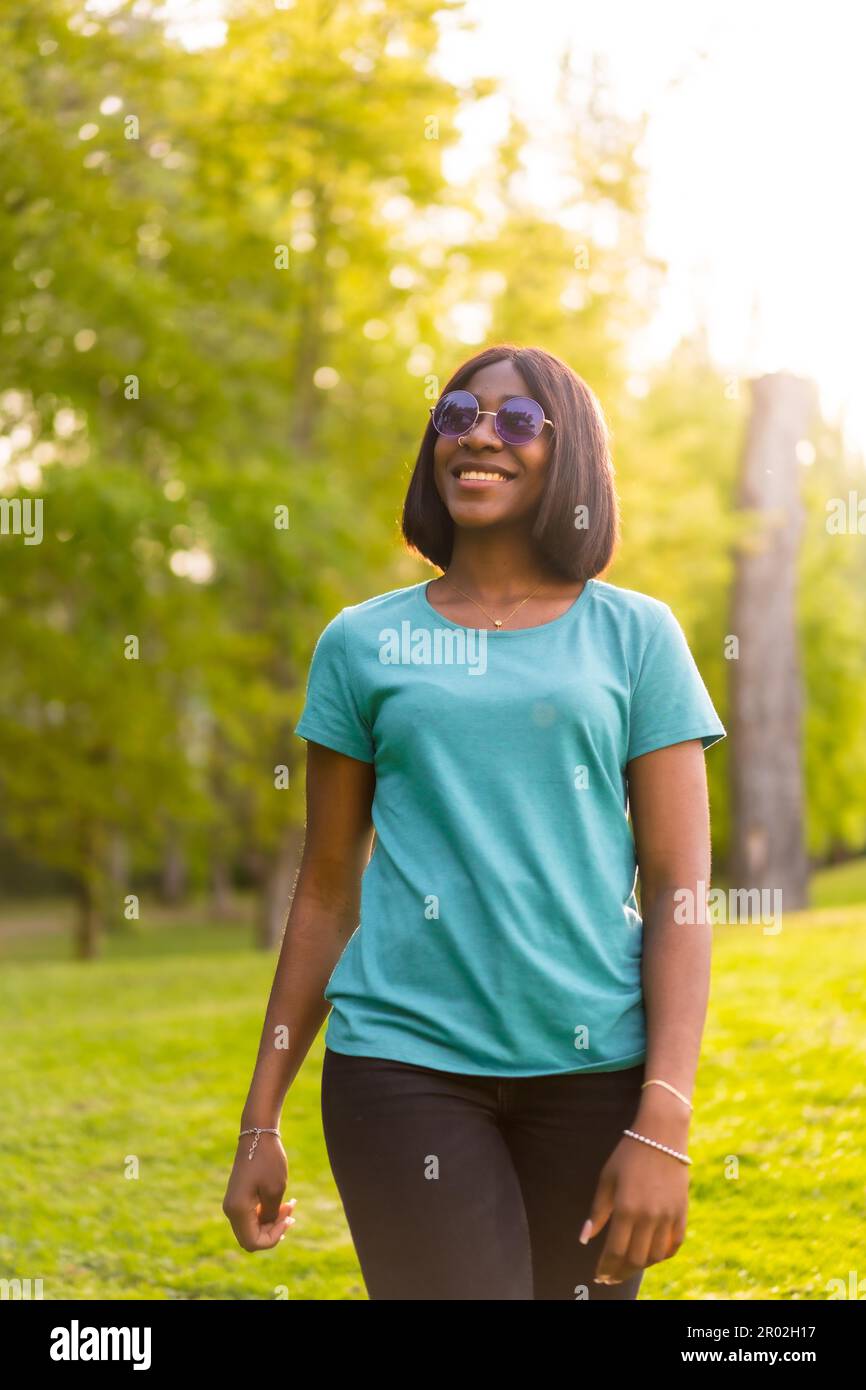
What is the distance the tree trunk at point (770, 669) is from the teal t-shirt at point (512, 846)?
50.2ft

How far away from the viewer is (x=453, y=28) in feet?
36.8

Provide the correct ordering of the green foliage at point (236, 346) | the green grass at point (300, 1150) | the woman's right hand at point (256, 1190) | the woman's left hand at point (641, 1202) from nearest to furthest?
the woman's left hand at point (641, 1202) < the woman's right hand at point (256, 1190) < the green grass at point (300, 1150) < the green foliage at point (236, 346)

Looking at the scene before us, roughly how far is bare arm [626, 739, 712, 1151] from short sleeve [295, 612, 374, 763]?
0.41m

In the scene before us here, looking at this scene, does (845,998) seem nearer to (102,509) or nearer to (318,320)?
(102,509)

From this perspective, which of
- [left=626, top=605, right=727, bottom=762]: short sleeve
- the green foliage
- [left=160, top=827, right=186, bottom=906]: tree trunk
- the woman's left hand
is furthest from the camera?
[left=160, top=827, right=186, bottom=906]: tree trunk

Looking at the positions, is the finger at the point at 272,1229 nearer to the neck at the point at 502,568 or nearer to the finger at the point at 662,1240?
the finger at the point at 662,1240

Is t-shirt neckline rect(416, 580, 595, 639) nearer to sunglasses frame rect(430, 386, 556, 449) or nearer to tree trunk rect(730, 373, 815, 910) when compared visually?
sunglasses frame rect(430, 386, 556, 449)

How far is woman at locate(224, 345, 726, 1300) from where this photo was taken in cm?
208

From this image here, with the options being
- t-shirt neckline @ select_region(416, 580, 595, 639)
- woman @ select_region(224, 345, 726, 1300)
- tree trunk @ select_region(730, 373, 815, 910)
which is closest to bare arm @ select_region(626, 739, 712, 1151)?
woman @ select_region(224, 345, 726, 1300)

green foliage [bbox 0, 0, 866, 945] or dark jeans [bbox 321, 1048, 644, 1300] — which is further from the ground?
green foliage [bbox 0, 0, 866, 945]

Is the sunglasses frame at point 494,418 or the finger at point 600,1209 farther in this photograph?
the sunglasses frame at point 494,418

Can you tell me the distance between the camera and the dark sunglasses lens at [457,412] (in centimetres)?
241

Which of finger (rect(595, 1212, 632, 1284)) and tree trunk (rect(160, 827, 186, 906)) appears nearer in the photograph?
finger (rect(595, 1212, 632, 1284))

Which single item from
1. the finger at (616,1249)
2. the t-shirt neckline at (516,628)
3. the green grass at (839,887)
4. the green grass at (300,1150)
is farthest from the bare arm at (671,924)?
the green grass at (839,887)
